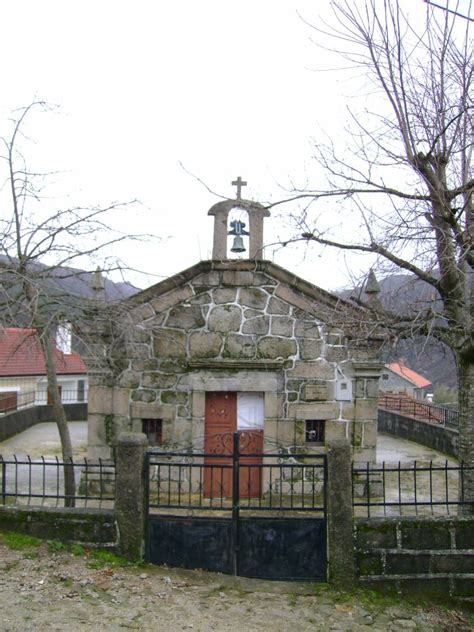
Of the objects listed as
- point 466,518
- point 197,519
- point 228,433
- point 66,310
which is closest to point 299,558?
point 197,519

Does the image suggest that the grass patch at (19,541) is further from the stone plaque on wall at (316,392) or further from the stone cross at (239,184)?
the stone cross at (239,184)

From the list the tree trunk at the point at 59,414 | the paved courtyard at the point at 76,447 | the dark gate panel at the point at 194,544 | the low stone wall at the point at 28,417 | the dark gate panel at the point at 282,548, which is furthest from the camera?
the low stone wall at the point at 28,417

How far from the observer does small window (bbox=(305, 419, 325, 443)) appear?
1026 centimetres

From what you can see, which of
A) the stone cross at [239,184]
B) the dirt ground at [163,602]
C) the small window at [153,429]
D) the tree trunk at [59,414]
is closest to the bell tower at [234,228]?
the stone cross at [239,184]

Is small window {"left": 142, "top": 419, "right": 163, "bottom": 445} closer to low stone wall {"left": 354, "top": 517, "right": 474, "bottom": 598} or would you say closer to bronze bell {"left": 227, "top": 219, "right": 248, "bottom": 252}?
bronze bell {"left": 227, "top": 219, "right": 248, "bottom": 252}

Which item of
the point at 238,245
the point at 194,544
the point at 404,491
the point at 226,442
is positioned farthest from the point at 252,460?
the point at 238,245

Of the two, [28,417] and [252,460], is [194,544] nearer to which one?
[252,460]

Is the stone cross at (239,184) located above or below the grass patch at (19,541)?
above

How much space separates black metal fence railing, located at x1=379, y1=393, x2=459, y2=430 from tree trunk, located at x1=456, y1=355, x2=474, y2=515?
726cm

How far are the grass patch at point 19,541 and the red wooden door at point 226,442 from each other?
373 cm

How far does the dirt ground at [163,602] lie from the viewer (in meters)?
5.32

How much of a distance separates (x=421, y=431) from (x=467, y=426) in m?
9.81

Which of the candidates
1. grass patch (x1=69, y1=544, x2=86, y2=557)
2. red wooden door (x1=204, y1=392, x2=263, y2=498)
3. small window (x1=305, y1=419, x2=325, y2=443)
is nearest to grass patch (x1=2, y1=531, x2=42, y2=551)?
grass patch (x1=69, y1=544, x2=86, y2=557)

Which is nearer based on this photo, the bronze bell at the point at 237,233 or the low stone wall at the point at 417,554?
the low stone wall at the point at 417,554
